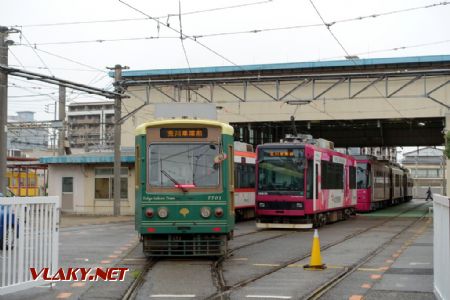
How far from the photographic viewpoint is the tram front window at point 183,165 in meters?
14.3

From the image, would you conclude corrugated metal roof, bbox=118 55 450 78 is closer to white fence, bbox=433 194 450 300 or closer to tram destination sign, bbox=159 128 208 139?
tram destination sign, bbox=159 128 208 139

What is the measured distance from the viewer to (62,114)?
145 ft

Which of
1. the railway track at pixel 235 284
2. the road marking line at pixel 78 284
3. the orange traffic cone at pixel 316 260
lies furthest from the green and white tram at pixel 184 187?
the road marking line at pixel 78 284

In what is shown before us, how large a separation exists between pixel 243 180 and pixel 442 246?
20.6 m

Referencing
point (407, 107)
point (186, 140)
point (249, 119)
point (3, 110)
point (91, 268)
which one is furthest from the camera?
point (249, 119)

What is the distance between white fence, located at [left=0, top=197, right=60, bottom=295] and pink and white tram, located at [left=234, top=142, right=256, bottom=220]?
17.9 metres

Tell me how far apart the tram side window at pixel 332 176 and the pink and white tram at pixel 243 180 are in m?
3.80

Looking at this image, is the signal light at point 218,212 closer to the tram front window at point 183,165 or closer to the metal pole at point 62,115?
the tram front window at point 183,165

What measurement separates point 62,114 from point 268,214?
949 inches

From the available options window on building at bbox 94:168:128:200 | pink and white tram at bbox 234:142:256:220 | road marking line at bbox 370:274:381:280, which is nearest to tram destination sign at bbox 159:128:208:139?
road marking line at bbox 370:274:381:280

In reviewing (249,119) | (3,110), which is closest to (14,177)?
(249,119)

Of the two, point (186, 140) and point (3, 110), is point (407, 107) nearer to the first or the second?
point (3, 110)

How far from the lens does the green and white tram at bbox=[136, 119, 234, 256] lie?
1411cm

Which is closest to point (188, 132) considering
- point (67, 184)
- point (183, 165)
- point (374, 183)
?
point (183, 165)
